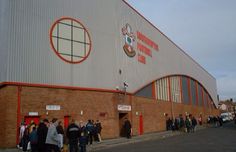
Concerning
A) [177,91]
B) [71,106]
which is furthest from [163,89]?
[71,106]

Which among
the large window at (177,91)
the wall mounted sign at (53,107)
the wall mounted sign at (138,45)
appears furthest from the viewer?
the large window at (177,91)

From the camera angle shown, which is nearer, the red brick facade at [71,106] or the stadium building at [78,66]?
the red brick facade at [71,106]

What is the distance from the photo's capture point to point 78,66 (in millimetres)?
25359

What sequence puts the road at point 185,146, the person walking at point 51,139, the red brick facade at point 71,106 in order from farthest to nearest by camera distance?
1. the red brick facade at point 71,106
2. the road at point 185,146
3. the person walking at point 51,139

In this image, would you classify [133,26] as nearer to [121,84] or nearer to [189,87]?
[121,84]

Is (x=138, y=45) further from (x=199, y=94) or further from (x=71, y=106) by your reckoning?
(x=199, y=94)

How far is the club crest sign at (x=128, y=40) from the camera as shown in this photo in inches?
1237

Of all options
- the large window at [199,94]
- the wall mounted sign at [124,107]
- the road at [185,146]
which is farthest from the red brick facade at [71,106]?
the large window at [199,94]

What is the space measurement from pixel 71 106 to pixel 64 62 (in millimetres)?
3505

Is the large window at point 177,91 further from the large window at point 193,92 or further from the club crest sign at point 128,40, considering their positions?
the club crest sign at point 128,40

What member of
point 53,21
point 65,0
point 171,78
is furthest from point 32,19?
point 171,78

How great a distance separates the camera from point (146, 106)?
34.1 meters

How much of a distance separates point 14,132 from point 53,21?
9.02 m

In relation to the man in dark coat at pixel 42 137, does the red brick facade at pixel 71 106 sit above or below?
above
